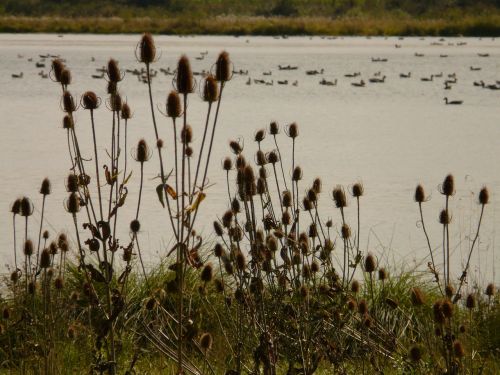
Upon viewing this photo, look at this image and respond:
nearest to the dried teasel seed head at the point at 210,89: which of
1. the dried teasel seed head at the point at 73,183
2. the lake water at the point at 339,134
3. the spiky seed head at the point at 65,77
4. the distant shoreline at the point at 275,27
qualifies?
the spiky seed head at the point at 65,77

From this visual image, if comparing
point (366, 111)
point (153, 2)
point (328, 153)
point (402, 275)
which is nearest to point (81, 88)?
Answer: point (366, 111)

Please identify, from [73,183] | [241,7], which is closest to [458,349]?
[73,183]

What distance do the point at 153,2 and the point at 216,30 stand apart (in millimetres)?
18187

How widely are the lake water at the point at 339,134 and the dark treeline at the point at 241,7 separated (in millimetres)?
26293

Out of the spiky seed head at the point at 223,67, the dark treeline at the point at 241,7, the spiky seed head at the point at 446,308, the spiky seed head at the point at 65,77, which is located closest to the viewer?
the spiky seed head at the point at 223,67

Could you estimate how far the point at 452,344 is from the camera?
9.75ft

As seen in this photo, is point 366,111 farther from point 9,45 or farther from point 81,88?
point 9,45

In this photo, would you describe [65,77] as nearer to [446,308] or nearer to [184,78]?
[184,78]

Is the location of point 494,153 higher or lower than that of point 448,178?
lower

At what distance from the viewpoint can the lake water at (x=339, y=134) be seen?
8469mm

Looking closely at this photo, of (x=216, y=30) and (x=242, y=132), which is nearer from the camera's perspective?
(x=242, y=132)

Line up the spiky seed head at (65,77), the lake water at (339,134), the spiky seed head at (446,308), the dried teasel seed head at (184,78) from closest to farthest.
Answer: the dried teasel seed head at (184,78)
the spiky seed head at (446,308)
the spiky seed head at (65,77)
the lake water at (339,134)

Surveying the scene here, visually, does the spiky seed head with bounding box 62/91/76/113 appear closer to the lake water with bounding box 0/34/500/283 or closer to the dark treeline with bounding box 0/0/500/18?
the lake water with bounding box 0/34/500/283

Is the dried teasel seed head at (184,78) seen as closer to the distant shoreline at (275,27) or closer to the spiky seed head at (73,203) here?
the spiky seed head at (73,203)
